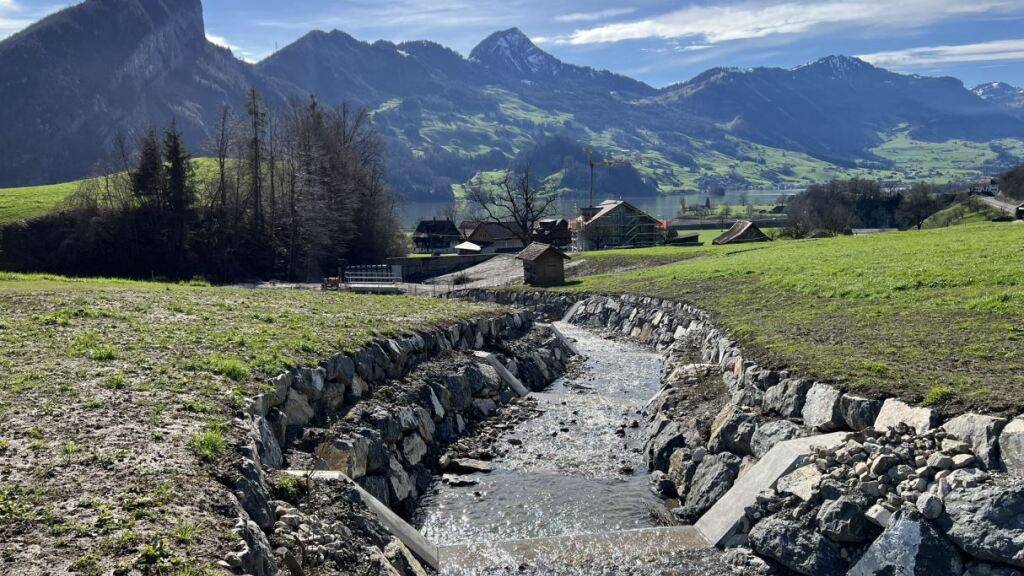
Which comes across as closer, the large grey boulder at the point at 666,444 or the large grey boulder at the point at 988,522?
the large grey boulder at the point at 988,522

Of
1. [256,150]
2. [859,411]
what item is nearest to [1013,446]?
[859,411]

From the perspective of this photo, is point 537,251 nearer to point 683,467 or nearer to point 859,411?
point 683,467

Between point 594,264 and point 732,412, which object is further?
point 594,264

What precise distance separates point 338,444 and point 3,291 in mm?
19148

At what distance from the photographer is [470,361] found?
87.4 ft

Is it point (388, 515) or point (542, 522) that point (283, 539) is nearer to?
point (388, 515)

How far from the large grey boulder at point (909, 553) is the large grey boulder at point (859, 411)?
3.61 m

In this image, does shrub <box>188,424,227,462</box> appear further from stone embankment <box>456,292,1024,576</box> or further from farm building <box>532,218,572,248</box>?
farm building <box>532,218,572,248</box>

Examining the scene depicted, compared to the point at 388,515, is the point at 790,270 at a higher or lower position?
higher

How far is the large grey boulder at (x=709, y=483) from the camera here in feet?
52.9

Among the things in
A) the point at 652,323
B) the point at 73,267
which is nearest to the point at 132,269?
the point at 73,267

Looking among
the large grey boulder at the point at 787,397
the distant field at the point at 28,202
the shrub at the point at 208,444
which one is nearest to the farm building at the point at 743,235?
the large grey boulder at the point at 787,397

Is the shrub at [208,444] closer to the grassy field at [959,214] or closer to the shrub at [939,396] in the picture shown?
the shrub at [939,396]

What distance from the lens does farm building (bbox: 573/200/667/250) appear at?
99250 millimetres
